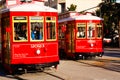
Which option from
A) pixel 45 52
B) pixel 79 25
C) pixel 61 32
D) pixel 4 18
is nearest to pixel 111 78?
pixel 45 52

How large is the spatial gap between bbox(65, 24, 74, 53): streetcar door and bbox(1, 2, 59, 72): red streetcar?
8.65 meters

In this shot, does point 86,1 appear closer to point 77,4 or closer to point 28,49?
point 77,4

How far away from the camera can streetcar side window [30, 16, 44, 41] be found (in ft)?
59.8

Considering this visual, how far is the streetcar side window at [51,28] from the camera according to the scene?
61.1 ft

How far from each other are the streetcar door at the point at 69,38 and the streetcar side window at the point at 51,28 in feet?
27.6

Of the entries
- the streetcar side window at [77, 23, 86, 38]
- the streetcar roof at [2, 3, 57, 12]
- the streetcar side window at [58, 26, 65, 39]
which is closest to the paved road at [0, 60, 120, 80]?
the streetcar roof at [2, 3, 57, 12]

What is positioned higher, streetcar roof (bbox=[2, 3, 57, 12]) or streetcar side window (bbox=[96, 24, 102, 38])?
streetcar roof (bbox=[2, 3, 57, 12])

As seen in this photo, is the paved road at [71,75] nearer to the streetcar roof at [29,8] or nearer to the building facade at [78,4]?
the streetcar roof at [29,8]

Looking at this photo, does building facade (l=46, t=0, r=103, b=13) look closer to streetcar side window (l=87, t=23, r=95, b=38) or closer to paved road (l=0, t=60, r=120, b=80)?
streetcar side window (l=87, t=23, r=95, b=38)

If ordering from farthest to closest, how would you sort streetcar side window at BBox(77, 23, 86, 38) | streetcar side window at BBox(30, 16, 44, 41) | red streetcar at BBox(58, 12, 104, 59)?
streetcar side window at BBox(77, 23, 86, 38)
red streetcar at BBox(58, 12, 104, 59)
streetcar side window at BBox(30, 16, 44, 41)

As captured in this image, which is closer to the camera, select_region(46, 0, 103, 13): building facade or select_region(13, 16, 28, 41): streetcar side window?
select_region(13, 16, 28, 41): streetcar side window

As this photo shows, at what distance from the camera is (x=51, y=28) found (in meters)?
18.8

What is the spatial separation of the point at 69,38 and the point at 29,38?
9834 millimetres

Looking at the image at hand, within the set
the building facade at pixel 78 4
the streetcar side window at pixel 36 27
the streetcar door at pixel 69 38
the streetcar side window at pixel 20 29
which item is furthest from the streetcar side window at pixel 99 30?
the building facade at pixel 78 4
